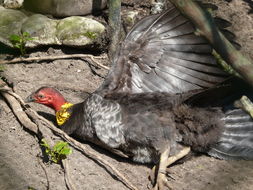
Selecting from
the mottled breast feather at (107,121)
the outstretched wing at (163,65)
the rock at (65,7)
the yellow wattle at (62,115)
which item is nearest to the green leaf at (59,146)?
the mottled breast feather at (107,121)

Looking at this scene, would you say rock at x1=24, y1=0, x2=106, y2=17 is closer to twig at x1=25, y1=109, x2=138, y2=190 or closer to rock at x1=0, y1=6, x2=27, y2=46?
rock at x1=0, y1=6, x2=27, y2=46

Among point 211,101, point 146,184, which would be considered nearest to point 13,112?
point 146,184

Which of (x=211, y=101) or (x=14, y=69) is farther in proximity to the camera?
(x=14, y=69)

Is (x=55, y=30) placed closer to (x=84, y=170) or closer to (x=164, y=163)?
(x=84, y=170)

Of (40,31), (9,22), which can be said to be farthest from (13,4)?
(40,31)

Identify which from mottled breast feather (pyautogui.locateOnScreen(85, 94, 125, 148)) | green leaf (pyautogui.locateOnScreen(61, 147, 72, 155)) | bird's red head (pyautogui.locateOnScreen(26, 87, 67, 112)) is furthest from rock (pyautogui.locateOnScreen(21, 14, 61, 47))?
green leaf (pyautogui.locateOnScreen(61, 147, 72, 155))

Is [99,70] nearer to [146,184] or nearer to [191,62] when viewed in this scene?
[191,62]

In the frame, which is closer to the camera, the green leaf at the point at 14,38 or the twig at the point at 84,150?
the twig at the point at 84,150

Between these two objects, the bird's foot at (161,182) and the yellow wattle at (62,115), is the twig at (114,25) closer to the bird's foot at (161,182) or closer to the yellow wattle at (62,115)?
the yellow wattle at (62,115)
